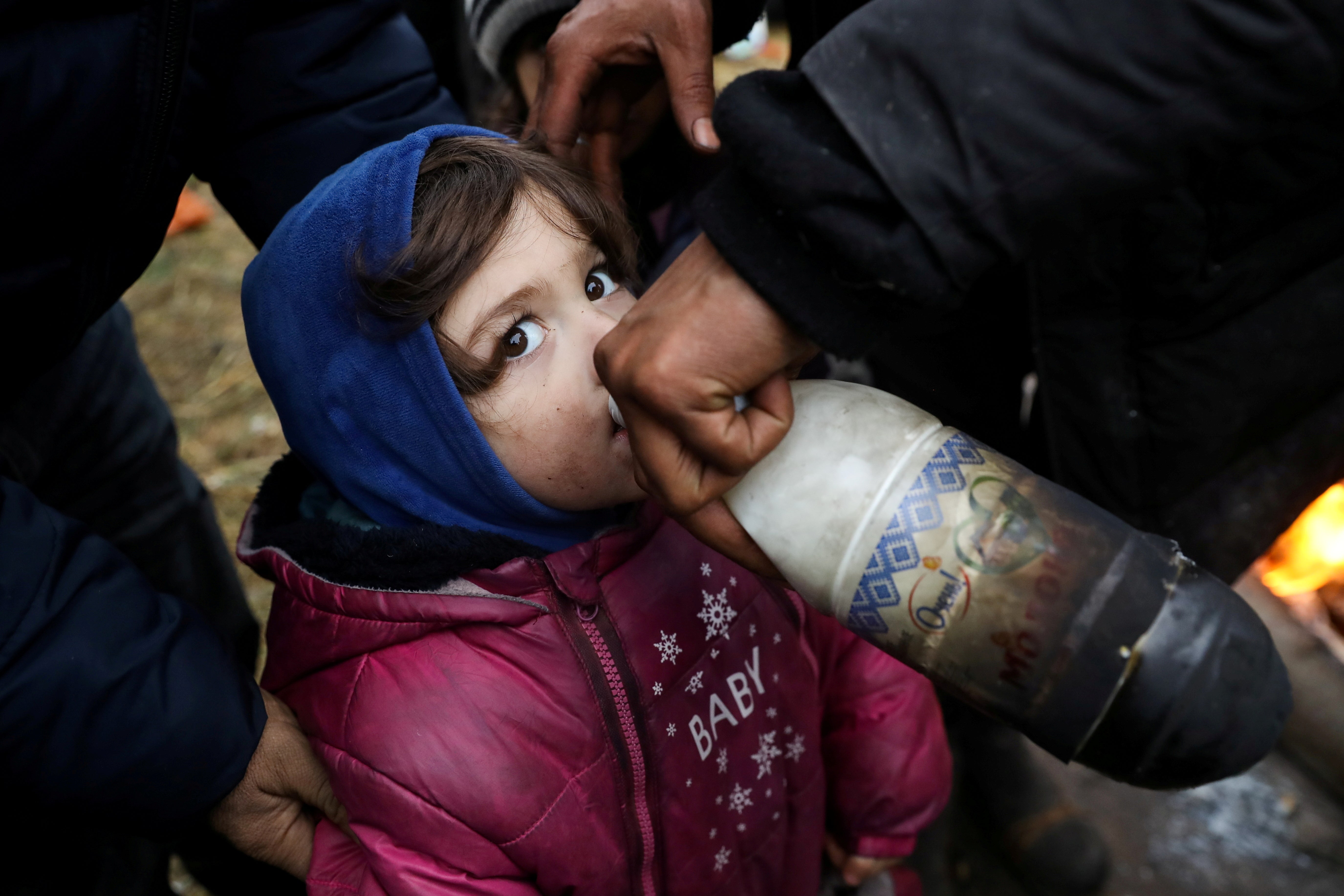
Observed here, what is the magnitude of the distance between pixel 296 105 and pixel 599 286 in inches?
30.5

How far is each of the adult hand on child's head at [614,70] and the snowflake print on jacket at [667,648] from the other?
2.76ft

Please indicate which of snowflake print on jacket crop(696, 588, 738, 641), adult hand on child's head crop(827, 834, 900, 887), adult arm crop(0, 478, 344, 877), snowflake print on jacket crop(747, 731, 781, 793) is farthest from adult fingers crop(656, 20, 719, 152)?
adult hand on child's head crop(827, 834, 900, 887)

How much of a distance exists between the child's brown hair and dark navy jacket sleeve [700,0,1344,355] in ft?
1.49

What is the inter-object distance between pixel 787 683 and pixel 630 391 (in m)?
0.76

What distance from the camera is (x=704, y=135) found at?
1.52m

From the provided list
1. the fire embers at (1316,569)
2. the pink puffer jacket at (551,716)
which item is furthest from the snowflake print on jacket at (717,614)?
the fire embers at (1316,569)

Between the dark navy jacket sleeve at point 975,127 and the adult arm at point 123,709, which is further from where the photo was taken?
the adult arm at point 123,709

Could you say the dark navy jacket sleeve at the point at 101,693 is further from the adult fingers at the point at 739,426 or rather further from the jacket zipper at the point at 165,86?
the adult fingers at the point at 739,426

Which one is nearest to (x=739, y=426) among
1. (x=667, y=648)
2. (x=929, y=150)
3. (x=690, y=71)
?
(x=929, y=150)

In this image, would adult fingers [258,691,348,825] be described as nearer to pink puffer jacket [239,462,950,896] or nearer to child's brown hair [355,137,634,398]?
pink puffer jacket [239,462,950,896]

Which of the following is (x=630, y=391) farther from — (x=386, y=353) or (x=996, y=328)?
(x=996, y=328)

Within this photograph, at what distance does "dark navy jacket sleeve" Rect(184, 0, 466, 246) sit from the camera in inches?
64.4

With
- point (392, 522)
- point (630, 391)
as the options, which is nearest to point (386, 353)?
point (392, 522)

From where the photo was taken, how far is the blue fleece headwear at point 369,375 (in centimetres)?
128
